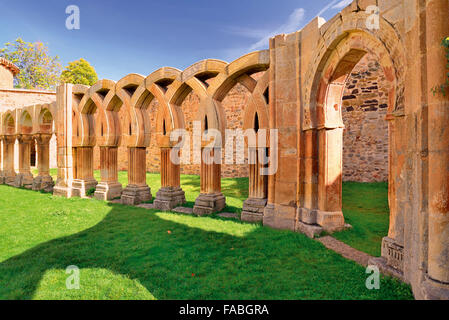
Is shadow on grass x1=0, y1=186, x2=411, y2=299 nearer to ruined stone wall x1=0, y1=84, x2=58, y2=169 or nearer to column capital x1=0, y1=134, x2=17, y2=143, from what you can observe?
column capital x1=0, y1=134, x2=17, y2=143

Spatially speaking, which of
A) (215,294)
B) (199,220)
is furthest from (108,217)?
(215,294)

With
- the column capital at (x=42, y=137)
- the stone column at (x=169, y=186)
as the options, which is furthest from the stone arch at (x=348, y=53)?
the column capital at (x=42, y=137)

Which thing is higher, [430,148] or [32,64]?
[32,64]

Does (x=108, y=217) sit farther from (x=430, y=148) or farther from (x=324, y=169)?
(x=430, y=148)

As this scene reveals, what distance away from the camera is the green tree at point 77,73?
27602 millimetres

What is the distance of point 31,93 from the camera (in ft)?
52.5

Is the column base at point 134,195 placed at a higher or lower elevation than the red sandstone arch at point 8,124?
lower

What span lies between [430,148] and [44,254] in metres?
4.65

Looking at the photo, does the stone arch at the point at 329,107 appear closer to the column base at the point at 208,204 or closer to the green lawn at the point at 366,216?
the green lawn at the point at 366,216

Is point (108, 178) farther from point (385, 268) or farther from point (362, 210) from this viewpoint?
point (385, 268)

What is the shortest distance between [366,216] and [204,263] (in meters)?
3.87

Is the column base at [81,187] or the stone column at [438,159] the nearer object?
the stone column at [438,159]

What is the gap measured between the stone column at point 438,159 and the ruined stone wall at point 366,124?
8.95 meters

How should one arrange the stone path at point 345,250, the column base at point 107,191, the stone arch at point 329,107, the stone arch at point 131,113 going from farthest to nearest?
the column base at point 107,191 → the stone arch at point 131,113 → the stone arch at point 329,107 → the stone path at point 345,250
